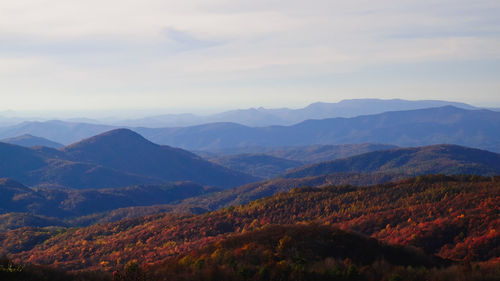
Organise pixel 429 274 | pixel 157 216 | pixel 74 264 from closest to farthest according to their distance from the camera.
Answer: pixel 429 274 → pixel 74 264 → pixel 157 216

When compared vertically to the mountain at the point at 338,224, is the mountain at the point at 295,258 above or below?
above

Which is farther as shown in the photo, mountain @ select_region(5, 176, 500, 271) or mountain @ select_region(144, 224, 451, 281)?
mountain @ select_region(5, 176, 500, 271)

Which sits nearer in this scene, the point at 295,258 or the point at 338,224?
the point at 295,258

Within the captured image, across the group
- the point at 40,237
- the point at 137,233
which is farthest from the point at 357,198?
the point at 40,237

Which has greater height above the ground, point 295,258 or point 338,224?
point 295,258

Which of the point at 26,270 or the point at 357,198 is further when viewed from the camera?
the point at 357,198

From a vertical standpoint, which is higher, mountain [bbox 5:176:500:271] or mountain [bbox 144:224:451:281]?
mountain [bbox 144:224:451:281]

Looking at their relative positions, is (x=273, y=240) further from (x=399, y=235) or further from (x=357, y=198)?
(x=357, y=198)

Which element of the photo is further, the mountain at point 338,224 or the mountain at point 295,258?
the mountain at point 338,224
